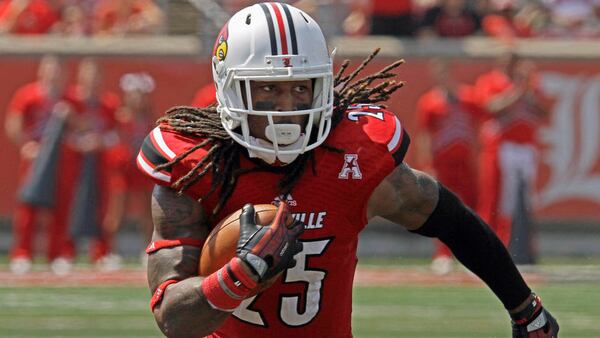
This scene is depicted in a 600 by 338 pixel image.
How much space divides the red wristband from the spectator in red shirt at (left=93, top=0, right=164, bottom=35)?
347 inches

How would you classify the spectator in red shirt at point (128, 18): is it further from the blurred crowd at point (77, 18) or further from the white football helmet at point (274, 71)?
the white football helmet at point (274, 71)

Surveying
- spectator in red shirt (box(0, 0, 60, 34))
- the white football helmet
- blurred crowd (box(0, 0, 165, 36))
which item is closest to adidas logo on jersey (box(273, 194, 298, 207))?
the white football helmet

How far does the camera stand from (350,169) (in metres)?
3.73

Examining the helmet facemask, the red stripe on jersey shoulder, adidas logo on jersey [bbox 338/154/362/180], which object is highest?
Answer: the helmet facemask

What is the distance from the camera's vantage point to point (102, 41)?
11.7 meters

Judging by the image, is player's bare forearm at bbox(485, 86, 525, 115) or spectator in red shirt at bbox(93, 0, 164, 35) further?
spectator in red shirt at bbox(93, 0, 164, 35)

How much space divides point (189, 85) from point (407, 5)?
2008 mm

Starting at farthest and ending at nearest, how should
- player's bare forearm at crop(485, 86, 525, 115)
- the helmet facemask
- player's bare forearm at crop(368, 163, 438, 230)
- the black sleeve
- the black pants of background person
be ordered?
the black pants of background person
player's bare forearm at crop(485, 86, 525, 115)
the black sleeve
player's bare forearm at crop(368, 163, 438, 230)
the helmet facemask

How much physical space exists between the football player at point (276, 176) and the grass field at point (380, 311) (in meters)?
3.10

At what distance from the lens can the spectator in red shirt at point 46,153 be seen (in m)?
10.6

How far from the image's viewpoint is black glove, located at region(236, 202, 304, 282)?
130 inches

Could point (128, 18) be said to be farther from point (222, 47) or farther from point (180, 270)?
point (180, 270)

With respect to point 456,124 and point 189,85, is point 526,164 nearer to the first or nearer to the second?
point 456,124

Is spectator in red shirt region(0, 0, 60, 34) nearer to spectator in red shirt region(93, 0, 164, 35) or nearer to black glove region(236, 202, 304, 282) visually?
spectator in red shirt region(93, 0, 164, 35)
